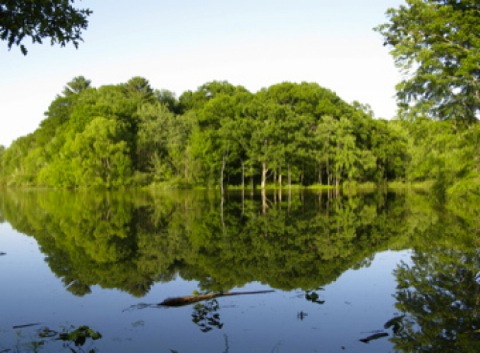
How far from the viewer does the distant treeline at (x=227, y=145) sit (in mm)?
70625

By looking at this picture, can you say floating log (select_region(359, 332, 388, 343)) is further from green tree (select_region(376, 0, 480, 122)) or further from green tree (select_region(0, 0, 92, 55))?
green tree (select_region(376, 0, 480, 122))

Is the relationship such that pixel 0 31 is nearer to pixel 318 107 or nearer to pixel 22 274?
pixel 22 274

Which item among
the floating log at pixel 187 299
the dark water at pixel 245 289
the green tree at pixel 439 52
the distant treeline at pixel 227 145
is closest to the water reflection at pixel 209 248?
the dark water at pixel 245 289

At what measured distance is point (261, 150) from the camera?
71500 millimetres

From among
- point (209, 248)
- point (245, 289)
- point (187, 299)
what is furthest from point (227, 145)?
point (187, 299)

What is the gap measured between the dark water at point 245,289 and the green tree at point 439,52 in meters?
12.4

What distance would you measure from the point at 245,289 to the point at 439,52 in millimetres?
25960

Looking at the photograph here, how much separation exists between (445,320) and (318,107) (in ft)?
256

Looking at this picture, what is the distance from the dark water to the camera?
7125 millimetres

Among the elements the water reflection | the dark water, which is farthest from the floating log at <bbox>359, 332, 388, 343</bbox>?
the water reflection

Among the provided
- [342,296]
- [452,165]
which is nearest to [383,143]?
[452,165]

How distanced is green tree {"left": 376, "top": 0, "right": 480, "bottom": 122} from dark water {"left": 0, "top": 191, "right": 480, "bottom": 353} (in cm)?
1238

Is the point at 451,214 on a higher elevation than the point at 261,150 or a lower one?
lower

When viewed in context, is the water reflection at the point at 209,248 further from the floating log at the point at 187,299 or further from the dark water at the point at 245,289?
the floating log at the point at 187,299
